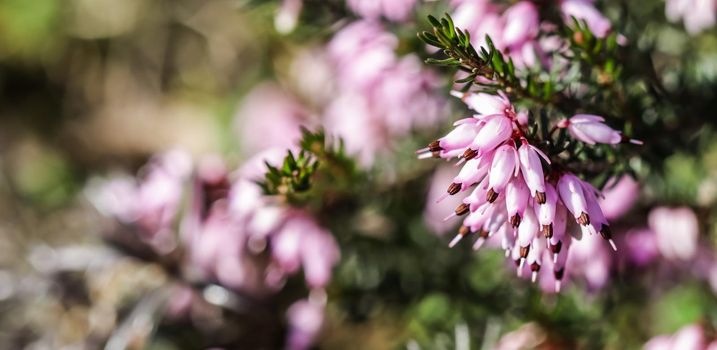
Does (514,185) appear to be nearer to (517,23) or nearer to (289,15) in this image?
(517,23)

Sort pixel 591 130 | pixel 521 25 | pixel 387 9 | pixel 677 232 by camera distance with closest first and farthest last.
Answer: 1. pixel 591 130
2. pixel 521 25
3. pixel 677 232
4. pixel 387 9

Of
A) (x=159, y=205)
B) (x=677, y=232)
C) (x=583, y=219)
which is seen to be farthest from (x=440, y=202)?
(x=583, y=219)

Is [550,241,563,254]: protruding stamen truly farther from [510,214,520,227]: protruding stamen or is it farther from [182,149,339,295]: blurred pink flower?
[182,149,339,295]: blurred pink flower

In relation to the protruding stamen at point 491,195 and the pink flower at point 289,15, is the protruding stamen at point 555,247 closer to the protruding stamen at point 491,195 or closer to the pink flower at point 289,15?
the protruding stamen at point 491,195

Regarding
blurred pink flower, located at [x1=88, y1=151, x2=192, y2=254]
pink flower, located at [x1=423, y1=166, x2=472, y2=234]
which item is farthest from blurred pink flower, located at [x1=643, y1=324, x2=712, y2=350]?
blurred pink flower, located at [x1=88, y1=151, x2=192, y2=254]

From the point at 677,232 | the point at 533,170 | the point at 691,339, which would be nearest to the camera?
the point at 533,170

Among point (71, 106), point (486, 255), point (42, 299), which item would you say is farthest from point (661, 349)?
point (71, 106)
